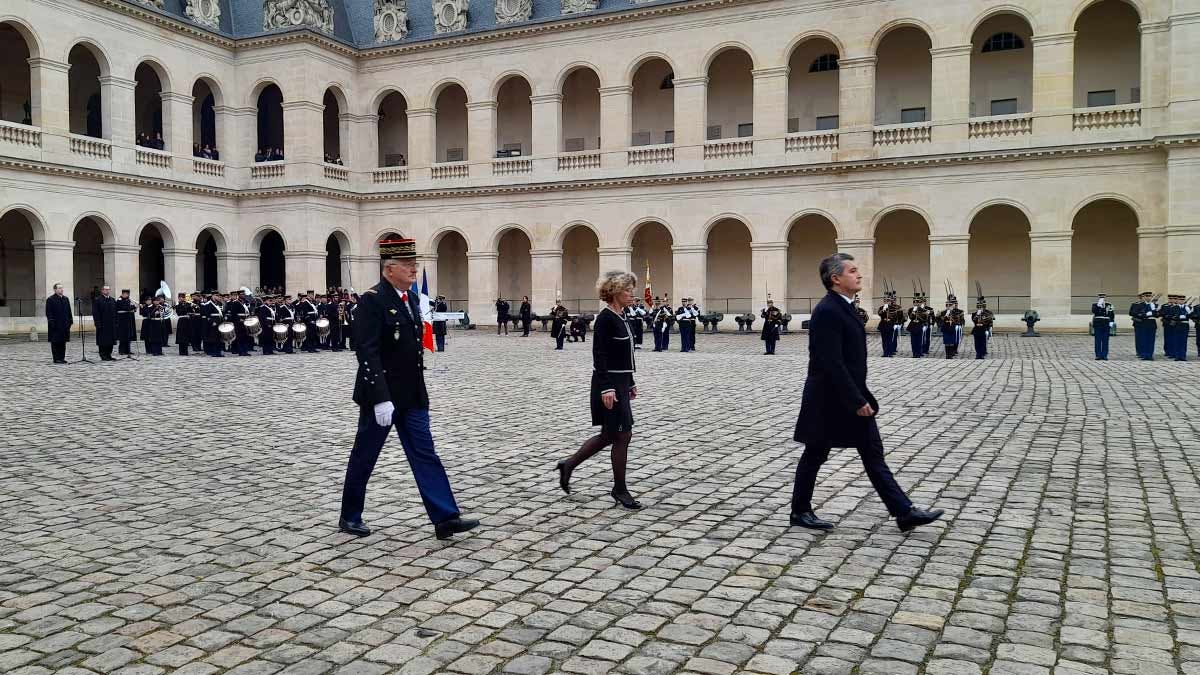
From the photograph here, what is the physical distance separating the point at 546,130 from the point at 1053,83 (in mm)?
19453

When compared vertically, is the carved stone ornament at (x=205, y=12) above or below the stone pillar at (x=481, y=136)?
above

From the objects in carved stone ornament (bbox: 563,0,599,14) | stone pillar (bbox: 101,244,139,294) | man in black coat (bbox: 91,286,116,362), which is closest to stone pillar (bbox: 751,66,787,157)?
carved stone ornament (bbox: 563,0,599,14)

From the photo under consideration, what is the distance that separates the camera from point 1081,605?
17.1 ft

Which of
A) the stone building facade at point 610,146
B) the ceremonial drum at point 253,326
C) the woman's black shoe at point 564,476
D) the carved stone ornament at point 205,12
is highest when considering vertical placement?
the carved stone ornament at point 205,12

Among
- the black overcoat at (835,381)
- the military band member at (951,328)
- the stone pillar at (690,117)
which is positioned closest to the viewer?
the black overcoat at (835,381)

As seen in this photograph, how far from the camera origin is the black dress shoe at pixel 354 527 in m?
6.76

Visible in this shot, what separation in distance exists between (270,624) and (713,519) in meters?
3.37

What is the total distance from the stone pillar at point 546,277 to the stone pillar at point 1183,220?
22398mm

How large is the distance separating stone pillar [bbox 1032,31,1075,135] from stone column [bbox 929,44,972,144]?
7.30 ft

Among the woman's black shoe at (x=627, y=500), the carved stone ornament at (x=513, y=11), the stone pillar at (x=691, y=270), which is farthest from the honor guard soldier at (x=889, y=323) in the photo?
the carved stone ornament at (x=513, y=11)

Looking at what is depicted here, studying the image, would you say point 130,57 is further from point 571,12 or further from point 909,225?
point 909,225

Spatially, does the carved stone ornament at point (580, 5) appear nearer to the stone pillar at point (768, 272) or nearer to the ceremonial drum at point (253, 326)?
the stone pillar at point (768, 272)

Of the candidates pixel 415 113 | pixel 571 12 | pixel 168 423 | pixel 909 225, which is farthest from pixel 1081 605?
pixel 415 113

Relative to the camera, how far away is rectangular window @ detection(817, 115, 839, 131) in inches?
1522
